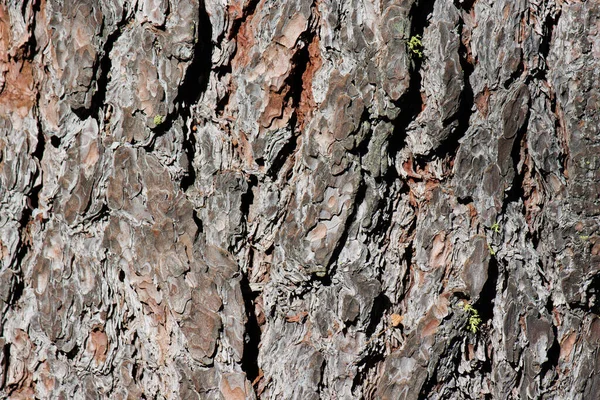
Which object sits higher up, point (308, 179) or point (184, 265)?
point (308, 179)

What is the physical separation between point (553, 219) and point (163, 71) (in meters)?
1.13

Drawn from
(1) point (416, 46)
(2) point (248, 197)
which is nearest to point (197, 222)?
(2) point (248, 197)

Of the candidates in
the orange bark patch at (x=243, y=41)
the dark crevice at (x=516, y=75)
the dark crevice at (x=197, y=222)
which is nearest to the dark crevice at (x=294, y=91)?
the orange bark patch at (x=243, y=41)

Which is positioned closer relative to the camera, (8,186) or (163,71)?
(163,71)

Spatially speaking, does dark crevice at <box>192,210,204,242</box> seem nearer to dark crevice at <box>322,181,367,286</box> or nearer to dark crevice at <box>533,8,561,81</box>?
dark crevice at <box>322,181,367,286</box>

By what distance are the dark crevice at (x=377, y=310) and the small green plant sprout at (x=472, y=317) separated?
0.20 m

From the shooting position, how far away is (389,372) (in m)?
1.76

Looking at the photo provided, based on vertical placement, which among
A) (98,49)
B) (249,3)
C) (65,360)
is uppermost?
(249,3)

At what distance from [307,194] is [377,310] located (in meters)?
0.37

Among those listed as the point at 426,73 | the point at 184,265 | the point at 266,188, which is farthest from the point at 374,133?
the point at 184,265

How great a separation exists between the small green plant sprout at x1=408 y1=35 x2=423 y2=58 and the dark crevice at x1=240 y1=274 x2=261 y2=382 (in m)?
0.74

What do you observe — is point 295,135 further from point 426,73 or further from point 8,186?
point 8,186

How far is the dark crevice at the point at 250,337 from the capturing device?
175 centimetres

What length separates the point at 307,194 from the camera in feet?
5.54
